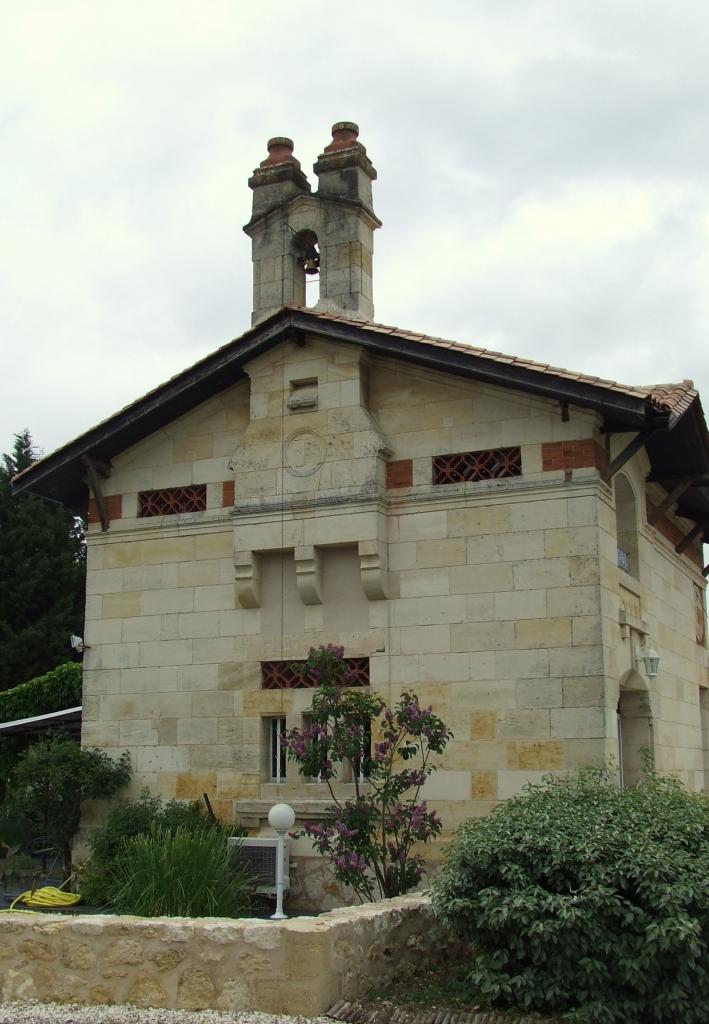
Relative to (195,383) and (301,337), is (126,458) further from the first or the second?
(301,337)

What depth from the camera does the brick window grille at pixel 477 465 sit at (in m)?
12.3

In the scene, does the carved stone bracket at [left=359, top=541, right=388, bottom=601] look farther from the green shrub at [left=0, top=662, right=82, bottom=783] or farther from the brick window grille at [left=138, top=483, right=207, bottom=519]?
the green shrub at [left=0, top=662, right=82, bottom=783]

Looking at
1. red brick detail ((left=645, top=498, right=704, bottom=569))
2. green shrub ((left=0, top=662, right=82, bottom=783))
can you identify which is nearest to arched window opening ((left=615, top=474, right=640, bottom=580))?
red brick detail ((left=645, top=498, right=704, bottom=569))

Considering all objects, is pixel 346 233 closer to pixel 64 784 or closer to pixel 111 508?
pixel 111 508

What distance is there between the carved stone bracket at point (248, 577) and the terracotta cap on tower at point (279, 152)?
19.7 feet

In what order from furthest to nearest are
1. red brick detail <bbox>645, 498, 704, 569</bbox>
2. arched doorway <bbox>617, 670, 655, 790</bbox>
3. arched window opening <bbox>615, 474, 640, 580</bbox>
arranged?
red brick detail <bbox>645, 498, 704, 569</bbox>
arched window opening <bbox>615, 474, 640, 580</bbox>
arched doorway <bbox>617, 670, 655, 790</bbox>

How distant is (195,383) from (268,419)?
37.0 inches

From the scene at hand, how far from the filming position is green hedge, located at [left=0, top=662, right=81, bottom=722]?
898 inches

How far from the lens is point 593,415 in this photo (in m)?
11.9

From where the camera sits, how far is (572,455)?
472 inches

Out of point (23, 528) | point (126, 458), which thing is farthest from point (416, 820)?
point (23, 528)

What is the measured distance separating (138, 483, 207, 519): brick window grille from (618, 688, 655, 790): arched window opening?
17.7 feet

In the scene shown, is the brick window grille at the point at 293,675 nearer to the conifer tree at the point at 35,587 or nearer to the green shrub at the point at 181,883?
the green shrub at the point at 181,883

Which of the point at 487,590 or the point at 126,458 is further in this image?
the point at 126,458
